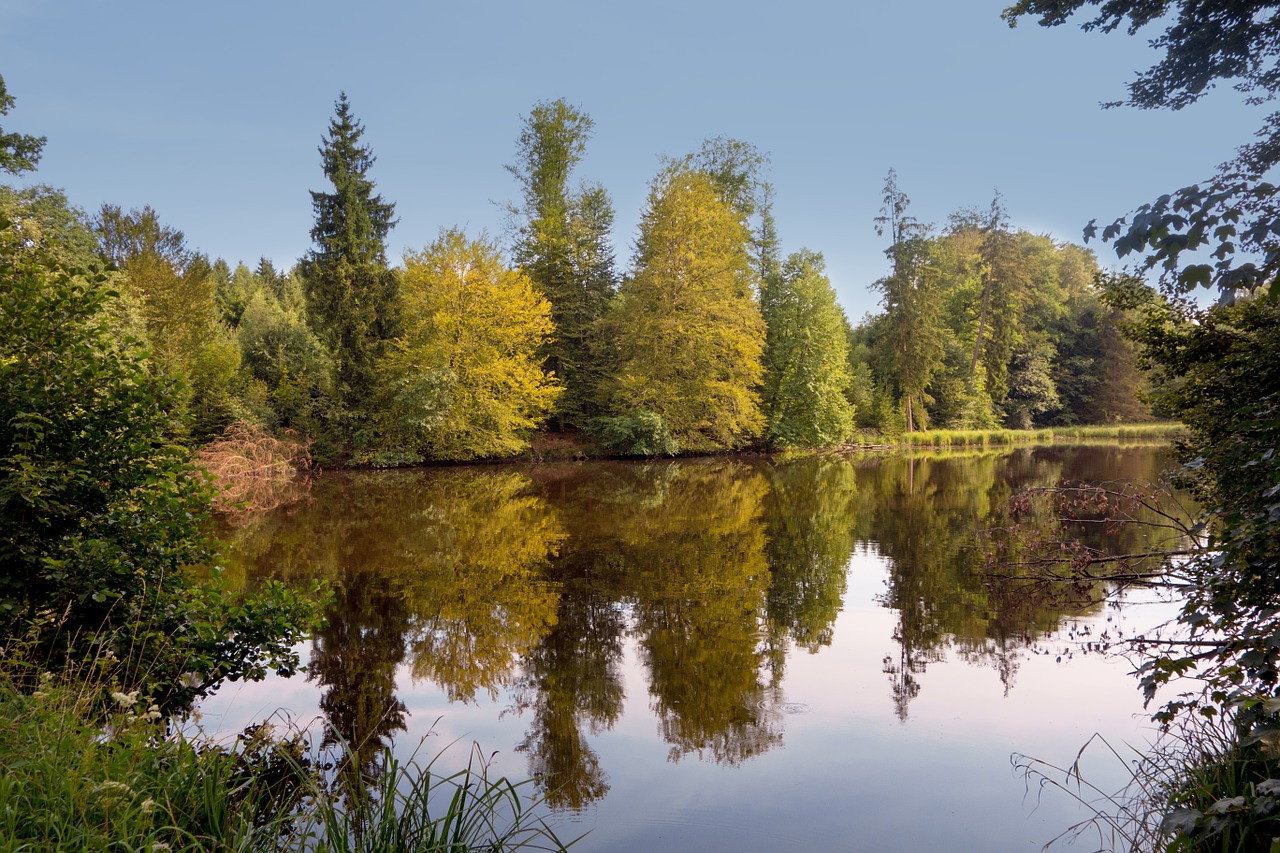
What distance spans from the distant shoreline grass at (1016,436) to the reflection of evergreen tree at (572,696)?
28.8 m

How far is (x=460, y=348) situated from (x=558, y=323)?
733 centimetres

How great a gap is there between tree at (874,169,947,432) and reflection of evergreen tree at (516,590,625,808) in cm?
3164

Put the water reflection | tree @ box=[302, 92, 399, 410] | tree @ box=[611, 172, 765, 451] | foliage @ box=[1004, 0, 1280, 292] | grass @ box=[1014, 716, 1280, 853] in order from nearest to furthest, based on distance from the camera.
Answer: grass @ box=[1014, 716, 1280, 853], foliage @ box=[1004, 0, 1280, 292], the water reflection, tree @ box=[302, 92, 399, 410], tree @ box=[611, 172, 765, 451]

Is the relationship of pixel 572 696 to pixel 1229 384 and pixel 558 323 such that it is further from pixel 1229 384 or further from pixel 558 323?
pixel 558 323

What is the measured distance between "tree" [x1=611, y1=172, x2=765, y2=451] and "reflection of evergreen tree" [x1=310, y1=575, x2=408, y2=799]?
1924 centimetres

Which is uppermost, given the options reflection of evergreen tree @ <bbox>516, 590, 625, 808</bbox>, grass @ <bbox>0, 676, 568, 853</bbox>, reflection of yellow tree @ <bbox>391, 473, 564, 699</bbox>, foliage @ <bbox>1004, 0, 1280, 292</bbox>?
foliage @ <bbox>1004, 0, 1280, 292</bbox>

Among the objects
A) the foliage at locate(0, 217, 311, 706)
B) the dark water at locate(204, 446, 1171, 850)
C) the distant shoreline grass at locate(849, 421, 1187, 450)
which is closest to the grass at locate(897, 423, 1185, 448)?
the distant shoreline grass at locate(849, 421, 1187, 450)

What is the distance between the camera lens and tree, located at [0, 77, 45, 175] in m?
16.2

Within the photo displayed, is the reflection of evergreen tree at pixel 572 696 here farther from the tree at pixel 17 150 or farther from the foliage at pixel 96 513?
the tree at pixel 17 150

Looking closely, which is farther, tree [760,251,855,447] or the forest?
tree [760,251,855,447]

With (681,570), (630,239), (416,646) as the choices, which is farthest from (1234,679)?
(630,239)

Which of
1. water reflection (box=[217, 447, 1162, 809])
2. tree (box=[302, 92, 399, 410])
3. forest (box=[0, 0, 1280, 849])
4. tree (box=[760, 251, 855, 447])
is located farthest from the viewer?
tree (box=[760, 251, 855, 447])

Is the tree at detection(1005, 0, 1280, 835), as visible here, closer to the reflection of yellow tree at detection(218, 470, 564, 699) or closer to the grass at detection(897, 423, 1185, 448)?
the reflection of yellow tree at detection(218, 470, 564, 699)

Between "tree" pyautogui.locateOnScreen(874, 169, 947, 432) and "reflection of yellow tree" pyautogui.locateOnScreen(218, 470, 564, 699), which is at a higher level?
"tree" pyautogui.locateOnScreen(874, 169, 947, 432)
